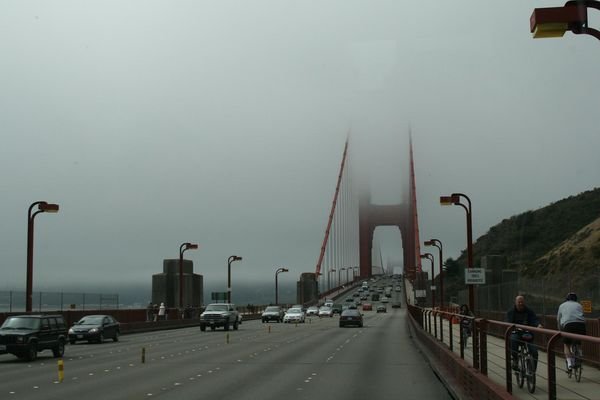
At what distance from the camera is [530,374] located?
9.66 m

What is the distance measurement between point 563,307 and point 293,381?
584 cm

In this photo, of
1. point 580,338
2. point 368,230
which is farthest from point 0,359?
point 368,230

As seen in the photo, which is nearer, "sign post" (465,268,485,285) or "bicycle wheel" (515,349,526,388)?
"bicycle wheel" (515,349,526,388)

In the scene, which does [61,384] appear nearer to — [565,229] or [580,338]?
[580,338]

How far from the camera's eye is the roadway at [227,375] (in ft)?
48.5

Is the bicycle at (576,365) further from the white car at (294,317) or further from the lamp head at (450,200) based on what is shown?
the white car at (294,317)

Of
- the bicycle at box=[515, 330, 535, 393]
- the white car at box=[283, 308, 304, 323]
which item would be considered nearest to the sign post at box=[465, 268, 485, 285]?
the bicycle at box=[515, 330, 535, 393]

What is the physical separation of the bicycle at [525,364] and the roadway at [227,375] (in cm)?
425

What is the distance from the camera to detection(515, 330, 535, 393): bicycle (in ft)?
31.5

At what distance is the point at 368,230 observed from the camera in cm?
18975

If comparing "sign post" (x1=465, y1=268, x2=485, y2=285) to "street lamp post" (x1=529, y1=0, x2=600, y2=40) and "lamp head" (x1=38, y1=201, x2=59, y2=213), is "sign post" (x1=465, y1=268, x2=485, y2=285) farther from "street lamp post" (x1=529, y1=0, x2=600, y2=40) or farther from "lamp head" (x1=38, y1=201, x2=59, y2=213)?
"street lamp post" (x1=529, y1=0, x2=600, y2=40)

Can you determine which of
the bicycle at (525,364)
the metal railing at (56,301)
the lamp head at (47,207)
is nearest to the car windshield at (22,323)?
the lamp head at (47,207)

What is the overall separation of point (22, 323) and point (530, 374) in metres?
19.3

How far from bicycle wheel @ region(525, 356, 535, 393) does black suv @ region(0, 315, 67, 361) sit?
59.8 feet
